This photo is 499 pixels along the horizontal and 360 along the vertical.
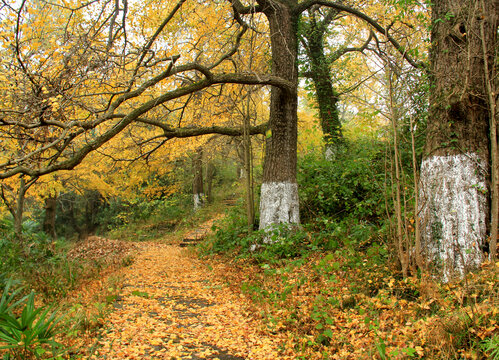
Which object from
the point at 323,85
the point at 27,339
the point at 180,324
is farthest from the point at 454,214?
the point at 323,85

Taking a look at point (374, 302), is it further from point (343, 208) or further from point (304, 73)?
point (304, 73)

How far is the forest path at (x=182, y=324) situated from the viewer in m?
3.11

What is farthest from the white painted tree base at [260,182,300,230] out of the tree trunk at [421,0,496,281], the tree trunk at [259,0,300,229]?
the tree trunk at [421,0,496,281]

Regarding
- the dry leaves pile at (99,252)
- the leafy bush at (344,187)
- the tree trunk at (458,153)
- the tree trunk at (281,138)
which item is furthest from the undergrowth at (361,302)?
the dry leaves pile at (99,252)

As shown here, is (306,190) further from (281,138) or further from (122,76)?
(122,76)

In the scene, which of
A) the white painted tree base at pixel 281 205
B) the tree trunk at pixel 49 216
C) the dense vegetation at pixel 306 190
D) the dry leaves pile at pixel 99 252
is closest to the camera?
the dense vegetation at pixel 306 190

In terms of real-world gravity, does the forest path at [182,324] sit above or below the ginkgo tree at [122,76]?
below

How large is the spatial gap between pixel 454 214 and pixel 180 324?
136 inches

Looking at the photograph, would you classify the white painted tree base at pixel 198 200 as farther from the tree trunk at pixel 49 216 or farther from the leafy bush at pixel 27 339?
the leafy bush at pixel 27 339

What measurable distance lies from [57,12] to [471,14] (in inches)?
283

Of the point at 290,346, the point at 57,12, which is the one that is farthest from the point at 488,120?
the point at 57,12

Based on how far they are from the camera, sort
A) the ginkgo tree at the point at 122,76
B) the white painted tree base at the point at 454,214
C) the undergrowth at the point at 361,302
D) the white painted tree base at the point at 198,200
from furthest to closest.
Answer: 1. the white painted tree base at the point at 198,200
2. the ginkgo tree at the point at 122,76
3. the white painted tree base at the point at 454,214
4. the undergrowth at the point at 361,302

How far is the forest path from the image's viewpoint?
3.11 m

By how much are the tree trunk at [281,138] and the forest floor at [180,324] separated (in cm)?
186
